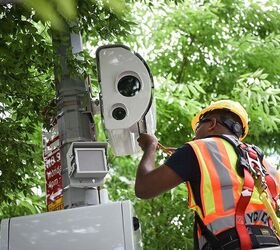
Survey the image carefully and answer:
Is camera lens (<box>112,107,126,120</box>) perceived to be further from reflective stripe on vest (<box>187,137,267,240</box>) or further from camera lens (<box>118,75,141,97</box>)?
reflective stripe on vest (<box>187,137,267,240</box>)

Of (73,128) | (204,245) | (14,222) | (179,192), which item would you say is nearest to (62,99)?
(73,128)

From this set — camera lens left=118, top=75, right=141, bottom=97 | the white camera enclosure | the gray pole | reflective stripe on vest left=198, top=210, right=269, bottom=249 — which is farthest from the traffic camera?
reflective stripe on vest left=198, top=210, right=269, bottom=249

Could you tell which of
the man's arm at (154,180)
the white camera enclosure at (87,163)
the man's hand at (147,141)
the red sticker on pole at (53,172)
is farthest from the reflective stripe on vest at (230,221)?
the red sticker on pole at (53,172)

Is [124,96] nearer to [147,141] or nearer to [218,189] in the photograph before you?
[147,141]

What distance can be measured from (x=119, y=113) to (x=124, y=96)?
10cm

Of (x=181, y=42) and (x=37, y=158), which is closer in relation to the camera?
(x=37, y=158)

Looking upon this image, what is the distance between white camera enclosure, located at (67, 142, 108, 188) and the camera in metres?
3.16

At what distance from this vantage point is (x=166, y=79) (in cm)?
622

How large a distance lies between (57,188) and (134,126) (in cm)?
73

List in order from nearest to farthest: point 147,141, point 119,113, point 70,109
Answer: point 147,141, point 119,113, point 70,109

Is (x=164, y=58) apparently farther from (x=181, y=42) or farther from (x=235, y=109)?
(x=235, y=109)

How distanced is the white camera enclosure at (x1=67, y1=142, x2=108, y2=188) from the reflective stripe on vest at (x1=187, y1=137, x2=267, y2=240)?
566mm

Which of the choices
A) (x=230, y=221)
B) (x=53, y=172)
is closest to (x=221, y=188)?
(x=230, y=221)

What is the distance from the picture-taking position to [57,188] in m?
3.67
